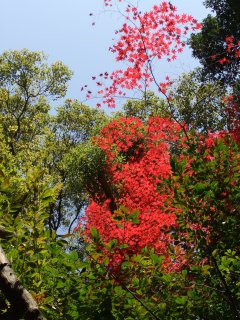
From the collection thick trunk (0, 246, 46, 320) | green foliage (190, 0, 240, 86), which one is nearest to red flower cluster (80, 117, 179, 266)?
green foliage (190, 0, 240, 86)

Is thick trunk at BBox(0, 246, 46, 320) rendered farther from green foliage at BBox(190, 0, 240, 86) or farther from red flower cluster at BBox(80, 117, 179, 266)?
green foliage at BBox(190, 0, 240, 86)

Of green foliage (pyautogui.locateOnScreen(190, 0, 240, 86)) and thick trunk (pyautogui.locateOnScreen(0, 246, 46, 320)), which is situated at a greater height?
green foliage (pyautogui.locateOnScreen(190, 0, 240, 86))

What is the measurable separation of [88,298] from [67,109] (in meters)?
23.2

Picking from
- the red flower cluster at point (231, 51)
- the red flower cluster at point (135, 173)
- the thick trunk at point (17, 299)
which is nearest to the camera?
the thick trunk at point (17, 299)

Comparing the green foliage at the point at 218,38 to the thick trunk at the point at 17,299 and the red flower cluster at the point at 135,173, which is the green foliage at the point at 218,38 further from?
the thick trunk at the point at 17,299

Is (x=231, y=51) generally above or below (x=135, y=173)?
above

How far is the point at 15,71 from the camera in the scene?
23.3m

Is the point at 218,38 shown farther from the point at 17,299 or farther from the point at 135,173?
the point at 17,299

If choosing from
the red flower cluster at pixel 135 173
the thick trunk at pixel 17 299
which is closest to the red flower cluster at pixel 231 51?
the red flower cluster at pixel 135 173

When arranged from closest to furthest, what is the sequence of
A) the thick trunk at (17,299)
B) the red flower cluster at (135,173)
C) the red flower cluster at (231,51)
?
the thick trunk at (17,299)
the red flower cluster at (135,173)
the red flower cluster at (231,51)

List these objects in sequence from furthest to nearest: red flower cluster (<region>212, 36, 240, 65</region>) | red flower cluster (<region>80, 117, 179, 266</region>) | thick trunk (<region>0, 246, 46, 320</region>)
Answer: red flower cluster (<region>212, 36, 240, 65</region>), red flower cluster (<region>80, 117, 179, 266</region>), thick trunk (<region>0, 246, 46, 320</region>)

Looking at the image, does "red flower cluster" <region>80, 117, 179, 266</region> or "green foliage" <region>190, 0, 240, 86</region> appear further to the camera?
"green foliage" <region>190, 0, 240, 86</region>

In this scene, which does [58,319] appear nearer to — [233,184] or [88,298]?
[88,298]

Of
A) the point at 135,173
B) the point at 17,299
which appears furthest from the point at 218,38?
the point at 17,299
